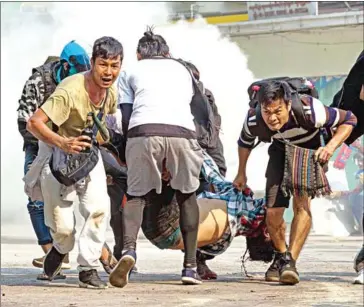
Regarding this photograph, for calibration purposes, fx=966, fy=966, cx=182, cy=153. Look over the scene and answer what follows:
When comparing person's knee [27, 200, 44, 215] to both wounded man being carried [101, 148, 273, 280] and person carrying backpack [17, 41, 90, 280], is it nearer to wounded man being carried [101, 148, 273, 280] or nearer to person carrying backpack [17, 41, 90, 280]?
person carrying backpack [17, 41, 90, 280]

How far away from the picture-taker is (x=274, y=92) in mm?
6359

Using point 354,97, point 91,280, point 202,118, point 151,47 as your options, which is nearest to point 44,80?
point 151,47

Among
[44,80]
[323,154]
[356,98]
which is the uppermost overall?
[44,80]

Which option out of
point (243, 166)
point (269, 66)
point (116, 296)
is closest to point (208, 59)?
point (269, 66)

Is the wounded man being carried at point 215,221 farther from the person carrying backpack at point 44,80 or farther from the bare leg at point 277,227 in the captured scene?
the person carrying backpack at point 44,80

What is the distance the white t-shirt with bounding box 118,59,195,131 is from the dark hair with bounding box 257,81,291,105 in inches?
18.9

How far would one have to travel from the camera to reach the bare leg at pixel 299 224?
6.64 metres

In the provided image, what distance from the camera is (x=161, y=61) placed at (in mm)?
6426

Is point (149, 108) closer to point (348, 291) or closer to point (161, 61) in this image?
point (161, 61)

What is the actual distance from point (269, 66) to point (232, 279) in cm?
1333

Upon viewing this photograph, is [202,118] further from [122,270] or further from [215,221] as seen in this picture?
[122,270]

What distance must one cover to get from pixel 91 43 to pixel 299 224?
1208 centimetres

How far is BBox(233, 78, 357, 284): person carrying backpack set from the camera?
21.0 ft

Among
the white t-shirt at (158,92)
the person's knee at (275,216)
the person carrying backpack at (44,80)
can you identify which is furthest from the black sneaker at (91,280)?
the person's knee at (275,216)
